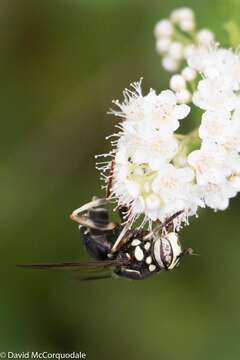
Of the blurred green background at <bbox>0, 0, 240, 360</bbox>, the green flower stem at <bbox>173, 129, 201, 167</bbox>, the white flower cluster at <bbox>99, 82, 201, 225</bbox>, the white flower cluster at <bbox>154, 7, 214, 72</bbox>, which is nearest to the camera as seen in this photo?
the white flower cluster at <bbox>99, 82, 201, 225</bbox>

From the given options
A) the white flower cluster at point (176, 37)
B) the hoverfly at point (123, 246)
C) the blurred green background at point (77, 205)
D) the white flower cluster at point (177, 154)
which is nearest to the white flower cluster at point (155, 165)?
the white flower cluster at point (177, 154)

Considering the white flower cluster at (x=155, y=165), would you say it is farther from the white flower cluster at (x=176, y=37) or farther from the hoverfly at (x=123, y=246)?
the white flower cluster at (x=176, y=37)

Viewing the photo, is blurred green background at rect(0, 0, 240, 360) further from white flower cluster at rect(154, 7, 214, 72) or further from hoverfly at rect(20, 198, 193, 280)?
hoverfly at rect(20, 198, 193, 280)

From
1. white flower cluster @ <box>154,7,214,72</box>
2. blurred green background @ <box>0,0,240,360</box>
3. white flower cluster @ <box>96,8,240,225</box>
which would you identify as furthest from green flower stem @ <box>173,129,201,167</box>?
blurred green background @ <box>0,0,240,360</box>

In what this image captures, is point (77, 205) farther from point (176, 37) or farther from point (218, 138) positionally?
point (218, 138)

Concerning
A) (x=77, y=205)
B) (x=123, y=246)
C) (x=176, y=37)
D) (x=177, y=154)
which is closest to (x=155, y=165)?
(x=177, y=154)

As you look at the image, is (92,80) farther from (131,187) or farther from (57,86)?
(131,187)
